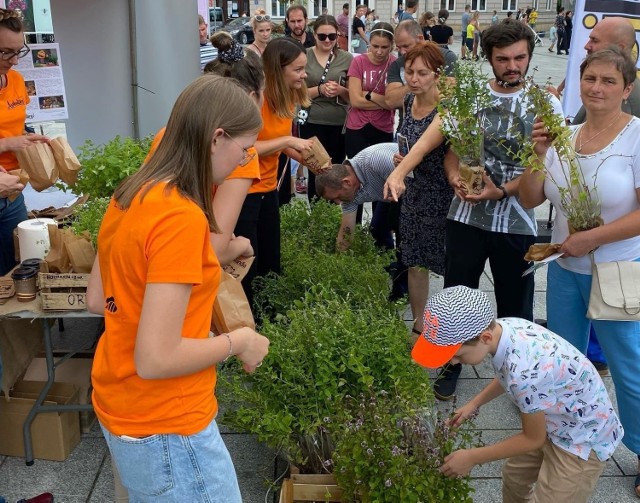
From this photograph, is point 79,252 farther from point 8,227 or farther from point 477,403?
point 477,403

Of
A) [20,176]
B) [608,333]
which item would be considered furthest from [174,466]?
[20,176]

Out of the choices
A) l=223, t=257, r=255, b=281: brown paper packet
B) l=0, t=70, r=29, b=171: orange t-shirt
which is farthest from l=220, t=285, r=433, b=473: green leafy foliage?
l=0, t=70, r=29, b=171: orange t-shirt

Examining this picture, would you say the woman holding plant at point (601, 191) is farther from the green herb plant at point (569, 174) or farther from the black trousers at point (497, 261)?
the black trousers at point (497, 261)

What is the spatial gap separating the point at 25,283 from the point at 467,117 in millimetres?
2078

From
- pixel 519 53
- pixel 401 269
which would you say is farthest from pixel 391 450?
pixel 401 269

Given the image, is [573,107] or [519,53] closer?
[519,53]

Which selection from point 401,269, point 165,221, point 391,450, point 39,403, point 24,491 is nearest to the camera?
point 165,221

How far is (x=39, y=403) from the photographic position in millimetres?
3180

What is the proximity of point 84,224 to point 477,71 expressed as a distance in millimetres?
1950

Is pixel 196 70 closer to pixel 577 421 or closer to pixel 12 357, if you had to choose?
pixel 12 357

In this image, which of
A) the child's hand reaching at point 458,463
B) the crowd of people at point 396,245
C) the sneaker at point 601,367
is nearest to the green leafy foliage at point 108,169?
the crowd of people at point 396,245

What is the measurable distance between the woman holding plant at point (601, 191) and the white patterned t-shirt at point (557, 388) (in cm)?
61

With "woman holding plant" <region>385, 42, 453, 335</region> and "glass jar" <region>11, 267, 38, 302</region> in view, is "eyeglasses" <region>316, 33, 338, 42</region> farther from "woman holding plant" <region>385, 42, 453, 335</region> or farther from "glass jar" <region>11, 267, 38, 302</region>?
"glass jar" <region>11, 267, 38, 302</region>

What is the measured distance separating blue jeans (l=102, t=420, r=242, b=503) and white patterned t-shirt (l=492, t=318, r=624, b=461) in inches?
37.2
